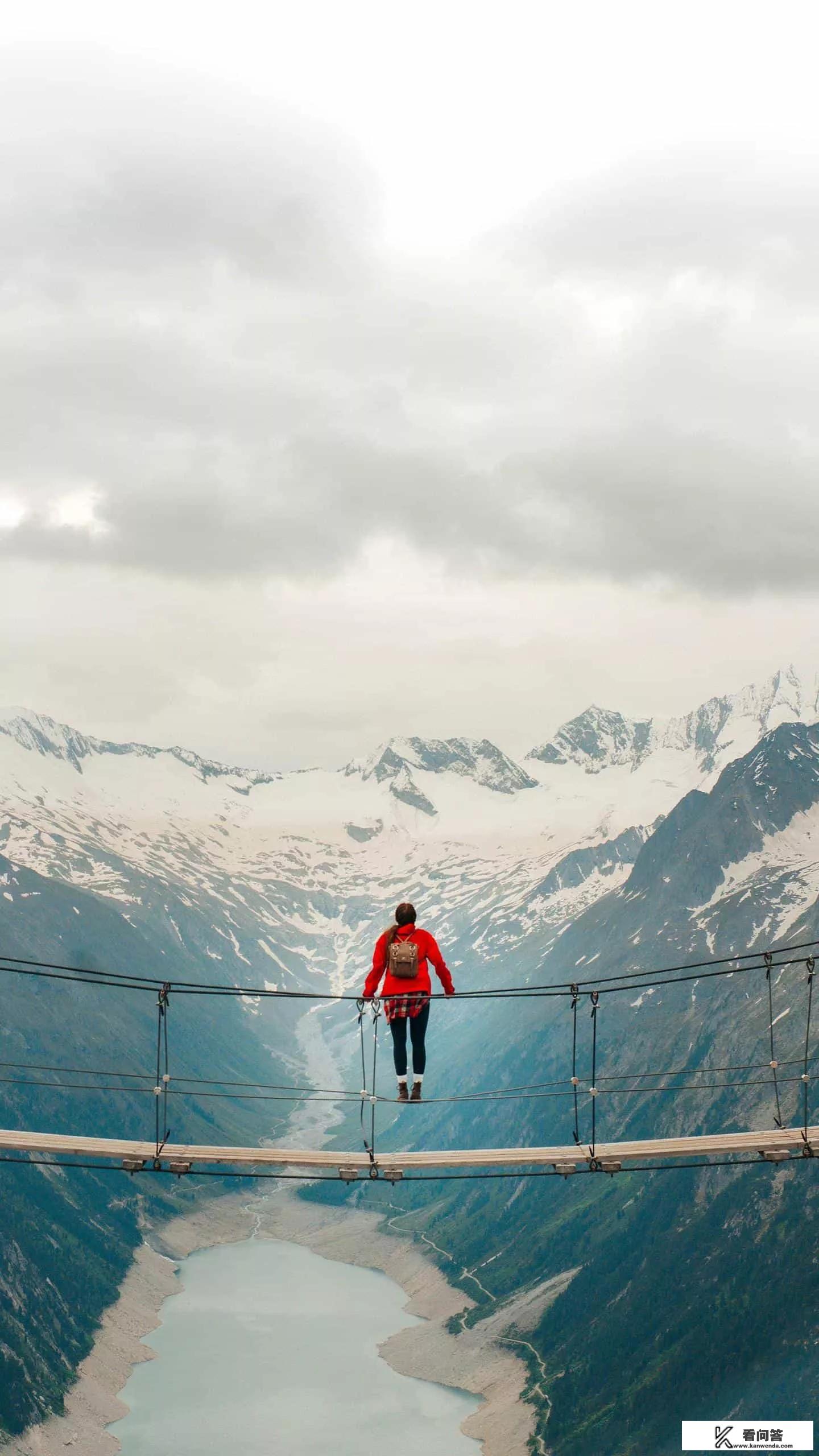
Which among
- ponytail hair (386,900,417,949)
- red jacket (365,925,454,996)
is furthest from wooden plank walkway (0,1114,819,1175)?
ponytail hair (386,900,417,949)

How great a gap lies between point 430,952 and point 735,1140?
8.75m

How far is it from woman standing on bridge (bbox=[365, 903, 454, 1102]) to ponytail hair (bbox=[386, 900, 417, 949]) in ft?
0.04

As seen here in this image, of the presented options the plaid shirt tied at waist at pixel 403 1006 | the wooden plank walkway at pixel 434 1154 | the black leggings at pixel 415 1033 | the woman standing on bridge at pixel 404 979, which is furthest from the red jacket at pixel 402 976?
the wooden plank walkway at pixel 434 1154

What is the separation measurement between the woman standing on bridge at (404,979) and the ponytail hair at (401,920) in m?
0.01

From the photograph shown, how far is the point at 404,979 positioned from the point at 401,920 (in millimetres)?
1382

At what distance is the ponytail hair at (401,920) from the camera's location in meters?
29.9

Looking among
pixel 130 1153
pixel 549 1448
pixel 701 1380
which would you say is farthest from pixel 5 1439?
pixel 130 1153

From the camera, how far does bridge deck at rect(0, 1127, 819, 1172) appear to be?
31703 mm

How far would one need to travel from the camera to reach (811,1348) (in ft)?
604

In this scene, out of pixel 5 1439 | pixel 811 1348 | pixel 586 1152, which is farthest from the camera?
pixel 5 1439

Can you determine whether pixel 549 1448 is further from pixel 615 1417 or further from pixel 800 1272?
pixel 800 1272

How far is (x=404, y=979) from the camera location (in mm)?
30859

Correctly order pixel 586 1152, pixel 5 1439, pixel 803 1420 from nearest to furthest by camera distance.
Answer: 1. pixel 586 1152
2. pixel 803 1420
3. pixel 5 1439

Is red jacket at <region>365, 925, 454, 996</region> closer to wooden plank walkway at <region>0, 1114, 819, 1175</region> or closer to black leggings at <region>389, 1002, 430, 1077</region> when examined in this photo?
black leggings at <region>389, 1002, 430, 1077</region>
